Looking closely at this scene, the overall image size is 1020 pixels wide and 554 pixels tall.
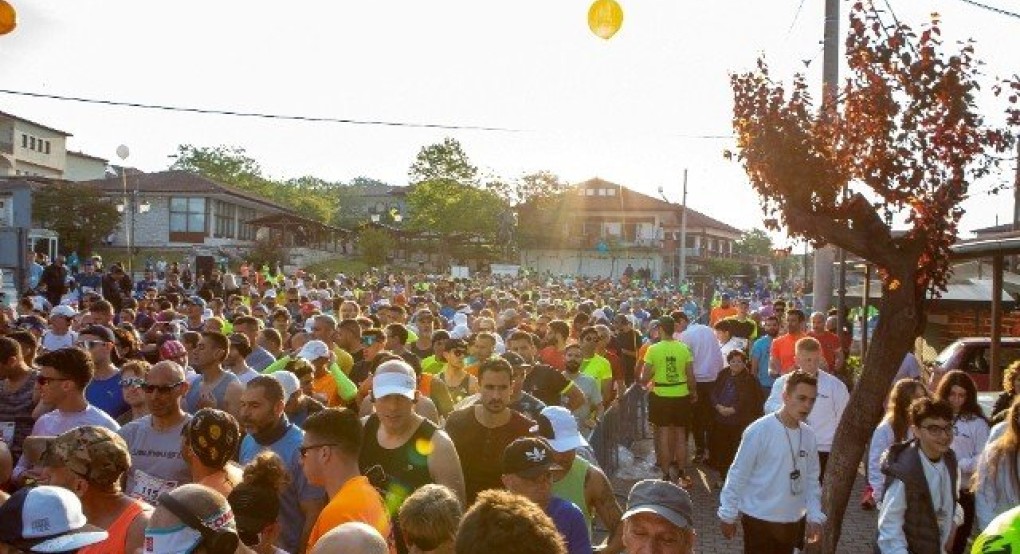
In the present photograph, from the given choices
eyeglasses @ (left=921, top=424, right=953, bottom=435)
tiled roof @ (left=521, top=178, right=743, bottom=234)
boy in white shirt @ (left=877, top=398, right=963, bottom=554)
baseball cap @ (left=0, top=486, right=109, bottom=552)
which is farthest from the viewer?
tiled roof @ (left=521, top=178, right=743, bottom=234)

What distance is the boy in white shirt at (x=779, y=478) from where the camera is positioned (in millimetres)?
6668

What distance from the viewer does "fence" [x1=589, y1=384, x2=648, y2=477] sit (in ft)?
33.6

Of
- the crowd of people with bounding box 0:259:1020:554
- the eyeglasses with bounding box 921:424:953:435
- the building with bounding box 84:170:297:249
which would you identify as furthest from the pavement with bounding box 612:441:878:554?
the building with bounding box 84:170:297:249

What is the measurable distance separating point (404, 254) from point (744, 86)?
228 feet

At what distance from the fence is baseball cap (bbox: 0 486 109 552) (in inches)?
245

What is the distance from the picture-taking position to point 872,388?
7832mm

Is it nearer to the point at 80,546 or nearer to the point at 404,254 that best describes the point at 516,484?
the point at 80,546

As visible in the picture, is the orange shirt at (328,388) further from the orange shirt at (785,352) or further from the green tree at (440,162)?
the green tree at (440,162)

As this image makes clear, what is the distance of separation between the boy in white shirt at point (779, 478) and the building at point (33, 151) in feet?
221

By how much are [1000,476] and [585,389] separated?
180 inches

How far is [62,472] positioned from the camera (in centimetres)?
443

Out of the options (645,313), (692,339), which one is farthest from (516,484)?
(645,313)

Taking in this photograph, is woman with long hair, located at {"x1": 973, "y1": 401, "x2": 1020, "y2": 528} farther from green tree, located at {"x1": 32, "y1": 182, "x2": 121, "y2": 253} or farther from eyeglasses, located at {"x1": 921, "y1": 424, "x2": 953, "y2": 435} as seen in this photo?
green tree, located at {"x1": 32, "y1": 182, "x2": 121, "y2": 253}

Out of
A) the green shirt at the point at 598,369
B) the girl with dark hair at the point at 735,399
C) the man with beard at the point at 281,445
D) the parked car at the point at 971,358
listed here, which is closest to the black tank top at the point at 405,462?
the man with beard at the point at 281,445
